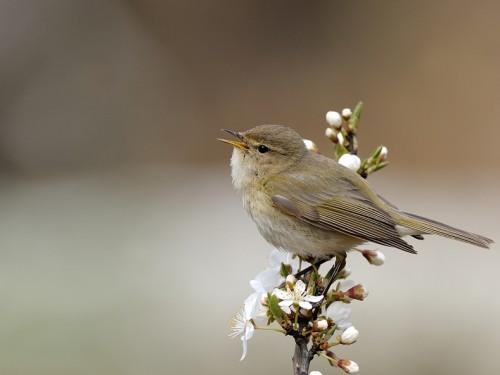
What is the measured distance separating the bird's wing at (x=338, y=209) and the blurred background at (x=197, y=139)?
3.10 metres

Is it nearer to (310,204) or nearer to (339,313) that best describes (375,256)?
(339,313)

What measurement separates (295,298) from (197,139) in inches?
287

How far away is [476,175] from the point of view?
28.1 ft

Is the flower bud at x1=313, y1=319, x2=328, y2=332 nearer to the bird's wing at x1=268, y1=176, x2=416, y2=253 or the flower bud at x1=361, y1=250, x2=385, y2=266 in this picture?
the flower bud at x1=361, y1=250, x2=385, y2=266

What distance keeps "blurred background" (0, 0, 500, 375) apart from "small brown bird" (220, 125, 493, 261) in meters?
3.06

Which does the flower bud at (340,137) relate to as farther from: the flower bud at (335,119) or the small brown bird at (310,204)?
the small brown bird at (310,204)

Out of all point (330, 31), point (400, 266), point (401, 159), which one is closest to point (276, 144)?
point (400, 266)

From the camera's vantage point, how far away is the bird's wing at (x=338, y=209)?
316 centimetres

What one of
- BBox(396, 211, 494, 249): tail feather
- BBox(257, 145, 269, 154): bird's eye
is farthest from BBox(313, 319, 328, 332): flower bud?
BBox(257, 145, 269, 154): bird's eye

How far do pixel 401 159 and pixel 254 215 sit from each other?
18.4 ft

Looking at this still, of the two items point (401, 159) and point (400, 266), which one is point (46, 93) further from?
point (400, 266)

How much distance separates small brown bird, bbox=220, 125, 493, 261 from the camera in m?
3.16

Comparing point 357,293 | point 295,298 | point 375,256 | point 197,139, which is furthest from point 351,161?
point 197,139

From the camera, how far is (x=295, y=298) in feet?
7.55
